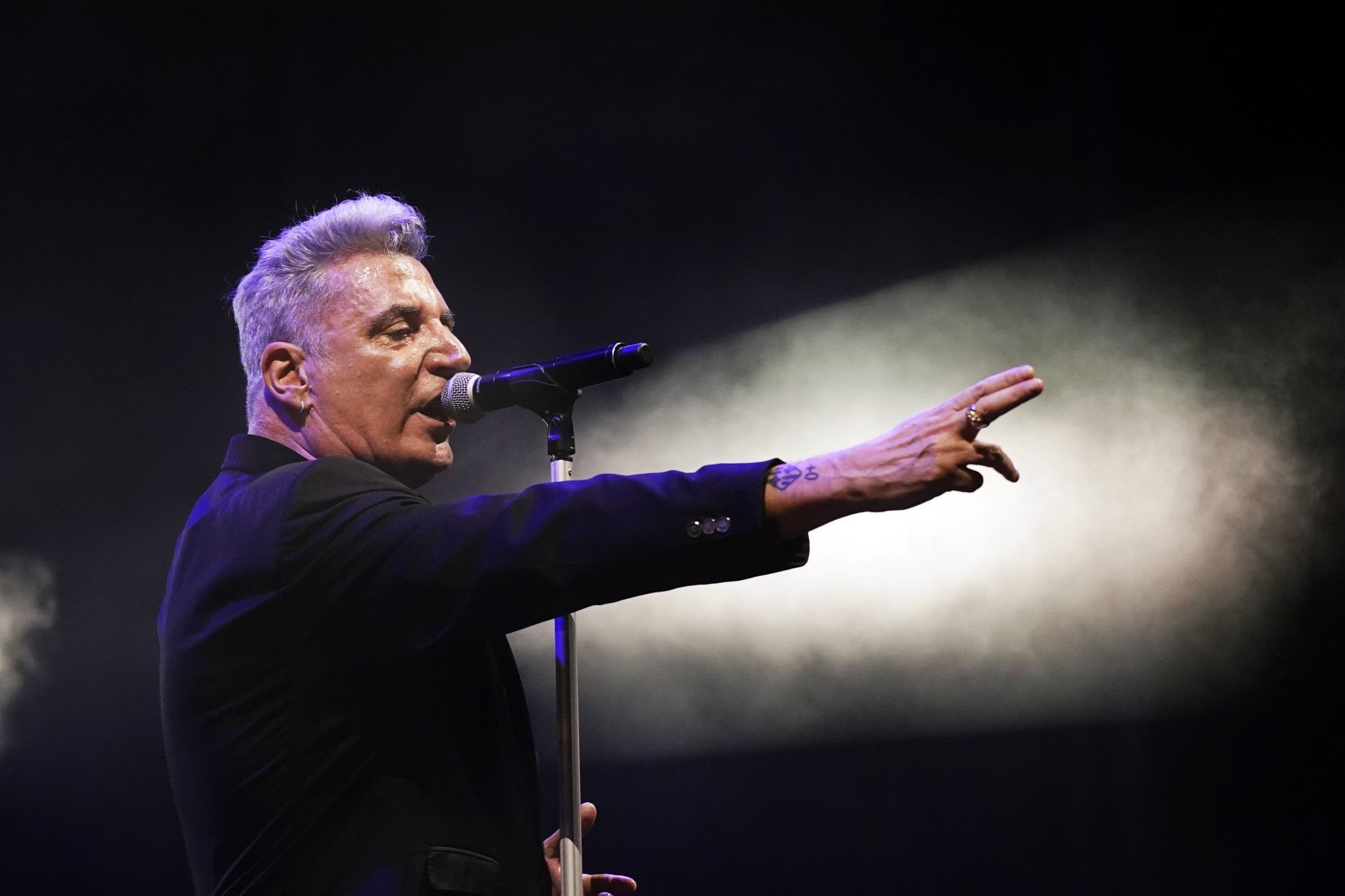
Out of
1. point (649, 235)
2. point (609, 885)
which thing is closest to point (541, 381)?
point (609, 885)

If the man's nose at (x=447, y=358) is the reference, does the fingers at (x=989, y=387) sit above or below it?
below

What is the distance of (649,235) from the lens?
348 cm

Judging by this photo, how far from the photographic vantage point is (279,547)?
1289mm

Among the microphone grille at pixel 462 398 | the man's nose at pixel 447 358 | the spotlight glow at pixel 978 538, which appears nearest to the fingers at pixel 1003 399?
the microphone grille at pixel 462 398

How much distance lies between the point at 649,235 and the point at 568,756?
7.49ft

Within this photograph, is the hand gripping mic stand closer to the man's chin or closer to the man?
the man

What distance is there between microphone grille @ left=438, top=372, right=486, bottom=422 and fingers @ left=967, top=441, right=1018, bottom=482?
2.58ft

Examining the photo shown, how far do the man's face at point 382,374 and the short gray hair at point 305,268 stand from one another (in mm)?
32

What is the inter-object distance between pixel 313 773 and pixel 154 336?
2.52m

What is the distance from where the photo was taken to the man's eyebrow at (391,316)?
5.69ft

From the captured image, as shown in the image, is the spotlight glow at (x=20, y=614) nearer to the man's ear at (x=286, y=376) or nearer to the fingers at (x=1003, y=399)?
the man's ear at (x=286, y=376)

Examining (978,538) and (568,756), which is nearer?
(568,756)

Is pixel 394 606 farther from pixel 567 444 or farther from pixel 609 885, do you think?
pixel 609 885

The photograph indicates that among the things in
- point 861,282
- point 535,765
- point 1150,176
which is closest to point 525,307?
point 861,282
